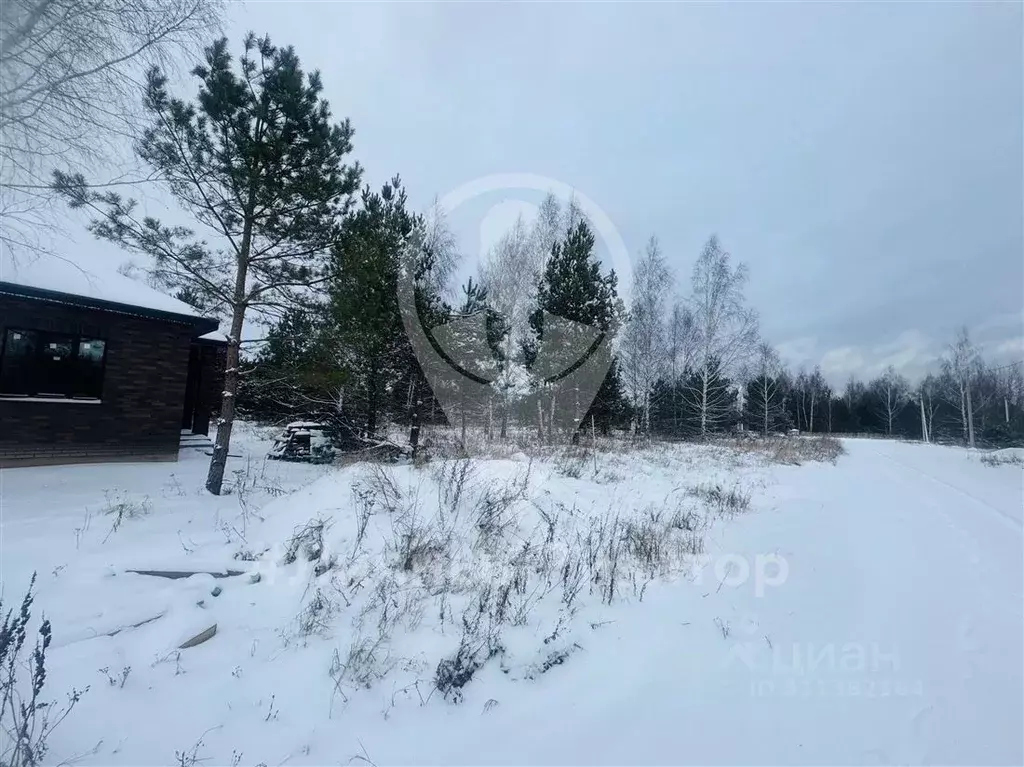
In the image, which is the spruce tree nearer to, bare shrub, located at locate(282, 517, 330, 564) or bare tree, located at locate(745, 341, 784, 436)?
bare shrub, located at locate(282, 517, 330, 564)

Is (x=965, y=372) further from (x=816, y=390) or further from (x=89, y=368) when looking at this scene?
(x=89, y=368)

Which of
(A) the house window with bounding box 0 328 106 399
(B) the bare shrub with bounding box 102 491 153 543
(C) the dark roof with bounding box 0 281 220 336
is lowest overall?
(B) the bare shrub with bounding box 102 491 153 543

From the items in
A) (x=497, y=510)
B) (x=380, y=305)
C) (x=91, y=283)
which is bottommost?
(x=497, y=510)

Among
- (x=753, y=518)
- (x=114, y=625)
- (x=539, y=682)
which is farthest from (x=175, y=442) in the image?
(x=753, y=518)

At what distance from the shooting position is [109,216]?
21.9ft

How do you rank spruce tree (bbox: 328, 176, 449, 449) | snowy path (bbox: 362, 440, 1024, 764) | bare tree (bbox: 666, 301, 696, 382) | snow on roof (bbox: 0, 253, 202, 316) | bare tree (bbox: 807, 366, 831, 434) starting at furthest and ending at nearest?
bare tree (bbox: 807, 366, 831, 434), bare tree (bbox: 666, 301, 696, 382), spruce tree (bbox: 328, 176, 449, 449), snow on roof (bbox: 0, 253, 202, 316), snowy path (bbox: 362, 440, 1024, 764)

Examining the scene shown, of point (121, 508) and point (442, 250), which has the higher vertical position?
point (442, 250)

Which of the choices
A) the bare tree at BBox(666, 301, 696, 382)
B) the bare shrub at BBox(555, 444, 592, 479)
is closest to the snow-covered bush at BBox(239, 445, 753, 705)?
the bare shrub at BBox(555, 444, 592, 479)

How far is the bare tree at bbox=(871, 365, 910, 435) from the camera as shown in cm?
4660

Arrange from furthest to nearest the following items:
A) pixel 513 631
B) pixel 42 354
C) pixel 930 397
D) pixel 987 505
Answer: pixel 930 397, pixel 42 354, pixel 987 505, pixel 513 631

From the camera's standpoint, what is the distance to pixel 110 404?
31.7 ft

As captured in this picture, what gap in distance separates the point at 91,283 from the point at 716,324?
20.1m

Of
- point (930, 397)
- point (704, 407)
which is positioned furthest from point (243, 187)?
point (930, 397)

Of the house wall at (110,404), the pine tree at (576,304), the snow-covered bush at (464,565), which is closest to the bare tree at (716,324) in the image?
the pine tree at (576,304)
